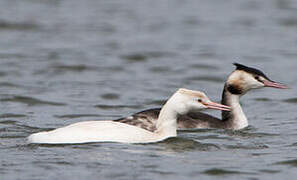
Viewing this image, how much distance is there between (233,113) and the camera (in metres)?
13.8

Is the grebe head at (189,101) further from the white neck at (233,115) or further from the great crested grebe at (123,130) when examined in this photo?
the white neck at (233,115)

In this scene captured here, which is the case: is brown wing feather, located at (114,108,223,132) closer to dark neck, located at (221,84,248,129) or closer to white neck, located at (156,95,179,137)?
dark neck, located at (221,84,248,129)

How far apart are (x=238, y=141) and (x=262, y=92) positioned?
5.42 meters

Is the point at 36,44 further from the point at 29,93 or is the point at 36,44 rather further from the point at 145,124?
the point at 145,124

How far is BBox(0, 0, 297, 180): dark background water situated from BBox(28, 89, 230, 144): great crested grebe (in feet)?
0.35

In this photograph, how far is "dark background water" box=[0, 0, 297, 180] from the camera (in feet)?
34.9

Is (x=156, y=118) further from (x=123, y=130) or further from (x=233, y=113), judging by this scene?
(x=123, y=130)

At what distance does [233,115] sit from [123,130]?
3085 millimetres

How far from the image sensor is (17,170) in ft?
33.7

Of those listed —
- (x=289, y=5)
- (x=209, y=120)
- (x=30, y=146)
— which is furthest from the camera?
(x=289, y=5)

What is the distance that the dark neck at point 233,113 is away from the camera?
45.1 ft

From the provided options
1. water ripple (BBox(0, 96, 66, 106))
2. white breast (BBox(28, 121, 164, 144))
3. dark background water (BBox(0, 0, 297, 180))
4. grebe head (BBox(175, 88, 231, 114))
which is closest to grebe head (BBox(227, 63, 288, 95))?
dark background water (BBox(0, 0, 297, 180))

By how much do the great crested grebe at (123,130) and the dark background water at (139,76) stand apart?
0.35 feet

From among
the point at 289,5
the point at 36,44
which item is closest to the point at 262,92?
the point at 36,44
